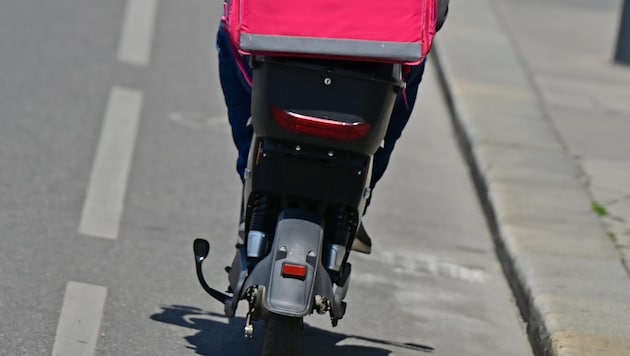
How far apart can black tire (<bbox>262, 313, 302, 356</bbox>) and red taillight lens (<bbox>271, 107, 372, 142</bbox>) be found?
0.60 m

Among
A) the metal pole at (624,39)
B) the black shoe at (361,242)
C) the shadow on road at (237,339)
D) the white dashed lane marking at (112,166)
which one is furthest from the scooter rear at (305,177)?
the metal pole at (624,39)

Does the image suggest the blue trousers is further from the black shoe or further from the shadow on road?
the shadow on road

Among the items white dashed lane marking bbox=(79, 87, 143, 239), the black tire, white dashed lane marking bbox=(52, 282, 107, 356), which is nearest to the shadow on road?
white dashed lane marking bbox=(52, 282, 107, 356)

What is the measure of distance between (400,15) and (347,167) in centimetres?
54

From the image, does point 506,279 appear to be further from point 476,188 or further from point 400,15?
point 400,15

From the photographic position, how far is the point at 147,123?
30.4ft

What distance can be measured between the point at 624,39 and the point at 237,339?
7.35 metres

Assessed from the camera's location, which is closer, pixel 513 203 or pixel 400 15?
pixel 400 15

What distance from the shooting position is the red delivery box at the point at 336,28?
4570 mm

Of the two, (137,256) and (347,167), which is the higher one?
(347,167)

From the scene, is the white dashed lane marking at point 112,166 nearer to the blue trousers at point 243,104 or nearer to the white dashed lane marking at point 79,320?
the white dashed lane marking at point 79,320

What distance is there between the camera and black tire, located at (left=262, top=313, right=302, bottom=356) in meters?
4.79

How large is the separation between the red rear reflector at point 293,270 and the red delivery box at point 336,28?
663 mm

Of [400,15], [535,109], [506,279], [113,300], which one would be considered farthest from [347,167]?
[535,109]
